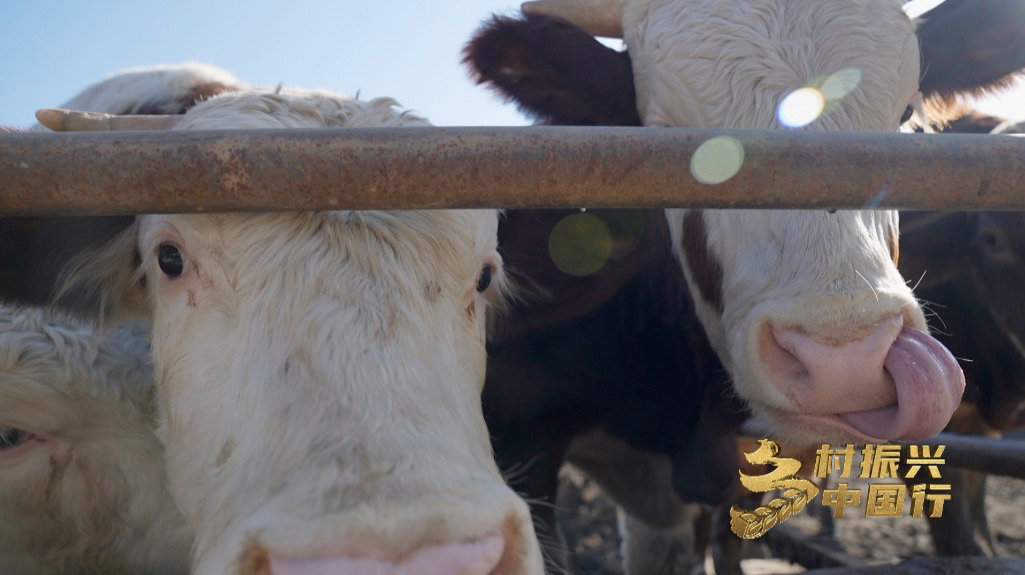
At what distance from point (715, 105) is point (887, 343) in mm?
1065

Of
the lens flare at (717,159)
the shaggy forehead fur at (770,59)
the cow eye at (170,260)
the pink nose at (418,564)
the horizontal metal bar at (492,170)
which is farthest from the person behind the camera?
the shaggy forehead fur at (770,59)

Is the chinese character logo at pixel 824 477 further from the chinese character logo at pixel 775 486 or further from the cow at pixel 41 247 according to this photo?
the cow at pixel 41 247

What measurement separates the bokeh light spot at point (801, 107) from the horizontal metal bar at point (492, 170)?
40.2 inches

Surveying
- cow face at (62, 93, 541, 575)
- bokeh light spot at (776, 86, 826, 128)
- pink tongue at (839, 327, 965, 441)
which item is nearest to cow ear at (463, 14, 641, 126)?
bokeh light spot at (776, 86, 826, 128)

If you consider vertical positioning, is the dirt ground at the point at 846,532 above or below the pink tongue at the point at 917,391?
below

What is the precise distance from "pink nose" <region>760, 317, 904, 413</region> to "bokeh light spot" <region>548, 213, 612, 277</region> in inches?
41.6

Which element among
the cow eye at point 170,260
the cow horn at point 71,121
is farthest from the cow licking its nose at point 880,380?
the cow horn at point 71,121

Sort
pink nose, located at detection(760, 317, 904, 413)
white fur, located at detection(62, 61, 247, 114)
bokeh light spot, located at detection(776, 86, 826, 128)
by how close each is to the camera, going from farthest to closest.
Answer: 1. white fur, located at detection(62, 61, 247, 114)
2. bokeh light spot, located at detection(776, 86, 826, 128)
3. pink nose, located at detection(760, 317, 904, 413)

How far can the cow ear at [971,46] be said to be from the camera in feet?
10.3

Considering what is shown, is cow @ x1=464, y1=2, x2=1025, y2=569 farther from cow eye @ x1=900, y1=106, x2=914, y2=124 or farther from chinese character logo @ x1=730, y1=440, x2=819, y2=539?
chinese character logo @ x1=730, y1=440, x2=819, y2=539

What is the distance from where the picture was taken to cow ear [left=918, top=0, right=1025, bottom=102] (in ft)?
10.3

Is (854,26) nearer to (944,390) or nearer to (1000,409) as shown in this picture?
(944,390)

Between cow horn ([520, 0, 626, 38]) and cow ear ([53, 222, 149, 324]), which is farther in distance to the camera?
cow horn ([520, 0, 626, 38])

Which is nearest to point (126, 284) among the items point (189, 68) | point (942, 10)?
point (189, 68)
